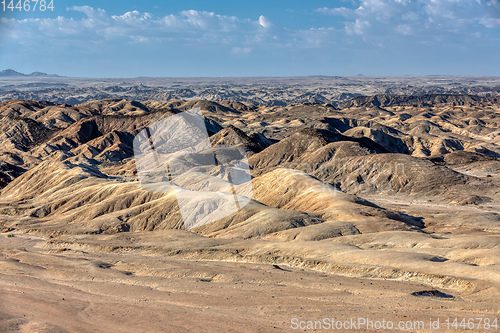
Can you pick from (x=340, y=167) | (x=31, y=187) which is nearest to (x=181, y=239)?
(x=31, y=187)

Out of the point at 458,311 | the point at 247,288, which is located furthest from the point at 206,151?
the point at 458,311

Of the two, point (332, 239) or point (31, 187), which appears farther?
point (31, 187)

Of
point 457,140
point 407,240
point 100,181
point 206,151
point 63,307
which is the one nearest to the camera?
point 63,307

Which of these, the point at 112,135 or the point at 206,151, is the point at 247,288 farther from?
the point at 112,135

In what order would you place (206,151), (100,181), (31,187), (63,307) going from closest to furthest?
(63,307) < (100,181) < (31,187) < (206,151)

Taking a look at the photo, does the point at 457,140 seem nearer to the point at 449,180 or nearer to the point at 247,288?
the point at 449,180

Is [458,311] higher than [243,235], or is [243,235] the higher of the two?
[458,311]

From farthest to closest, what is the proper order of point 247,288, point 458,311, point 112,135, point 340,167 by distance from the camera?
1. point 112,135
2. point 340,167
3. point 247,288
4. point 458,311

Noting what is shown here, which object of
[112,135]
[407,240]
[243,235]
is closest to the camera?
[407,240]

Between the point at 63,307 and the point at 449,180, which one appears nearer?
the point at 63,307
